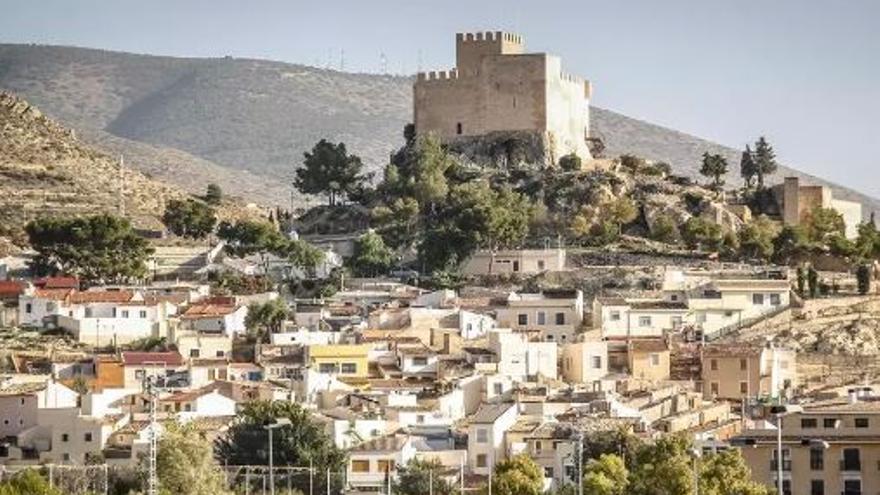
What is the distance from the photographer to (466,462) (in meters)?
60.1

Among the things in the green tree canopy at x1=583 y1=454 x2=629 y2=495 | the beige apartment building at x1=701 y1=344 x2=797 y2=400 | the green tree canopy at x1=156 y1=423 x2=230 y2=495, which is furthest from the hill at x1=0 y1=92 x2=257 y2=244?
the green tree canopy at x1=583 y1=454 x2=629 y2=495

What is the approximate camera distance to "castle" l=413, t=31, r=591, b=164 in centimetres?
9338

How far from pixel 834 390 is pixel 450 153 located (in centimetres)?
2754

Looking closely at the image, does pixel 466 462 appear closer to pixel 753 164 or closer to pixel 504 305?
pixel 504 305

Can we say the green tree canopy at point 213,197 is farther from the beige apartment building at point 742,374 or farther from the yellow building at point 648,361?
the beige apartment building at point 742,374

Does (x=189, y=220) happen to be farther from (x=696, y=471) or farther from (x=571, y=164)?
(x=696, y=471)

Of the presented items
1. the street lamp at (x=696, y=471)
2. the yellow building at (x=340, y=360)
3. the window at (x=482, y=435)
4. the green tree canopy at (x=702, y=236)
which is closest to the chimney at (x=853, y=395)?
the street lamp at (x=696, y=471)

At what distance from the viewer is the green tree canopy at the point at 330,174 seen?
95250 millimetres

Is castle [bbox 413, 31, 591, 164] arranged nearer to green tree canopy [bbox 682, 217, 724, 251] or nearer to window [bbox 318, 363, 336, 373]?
green tree canopy [bbox 682, 217, 724, 251]

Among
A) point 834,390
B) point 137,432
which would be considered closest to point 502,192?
point 834,390

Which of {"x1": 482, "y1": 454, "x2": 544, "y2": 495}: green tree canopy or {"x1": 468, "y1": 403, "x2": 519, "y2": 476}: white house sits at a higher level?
{"x1": 468, "y1": 403, "x2": 519, "y2": 476}: white house

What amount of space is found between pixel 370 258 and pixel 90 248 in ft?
27.9

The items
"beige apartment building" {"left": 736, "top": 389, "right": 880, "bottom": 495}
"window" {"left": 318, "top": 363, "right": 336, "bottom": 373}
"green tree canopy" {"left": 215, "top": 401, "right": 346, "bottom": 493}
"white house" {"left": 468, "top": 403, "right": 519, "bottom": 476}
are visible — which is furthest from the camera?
"window" {"left": 318, "top": 363, "right": 336, "bottom": 373}

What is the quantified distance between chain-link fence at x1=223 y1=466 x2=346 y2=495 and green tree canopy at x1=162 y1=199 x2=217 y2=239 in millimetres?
31731
